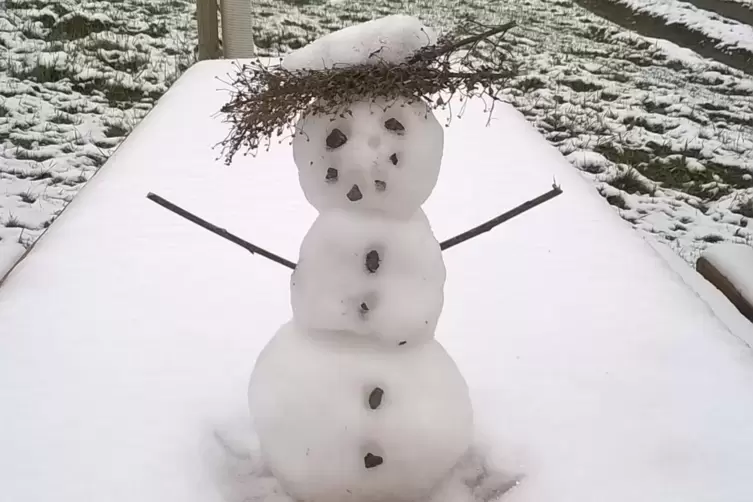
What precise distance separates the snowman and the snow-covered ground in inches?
83.0

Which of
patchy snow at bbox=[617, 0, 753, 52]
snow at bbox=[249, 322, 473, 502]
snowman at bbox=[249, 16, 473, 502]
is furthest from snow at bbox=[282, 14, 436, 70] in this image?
patchy snow at bbox=[617, 0, 753, 52]

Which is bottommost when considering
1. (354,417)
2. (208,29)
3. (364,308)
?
(208,29)

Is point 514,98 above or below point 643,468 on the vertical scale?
below

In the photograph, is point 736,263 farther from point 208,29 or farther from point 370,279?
point 208,29

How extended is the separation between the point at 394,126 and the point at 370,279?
0.69 feet

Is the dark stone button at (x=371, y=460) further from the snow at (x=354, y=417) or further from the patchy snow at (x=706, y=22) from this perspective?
the patchy snow at (x=706, y=22)

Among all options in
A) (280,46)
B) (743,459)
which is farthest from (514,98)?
(743,459)

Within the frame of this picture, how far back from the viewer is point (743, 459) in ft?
3.97

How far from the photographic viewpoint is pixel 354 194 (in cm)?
98

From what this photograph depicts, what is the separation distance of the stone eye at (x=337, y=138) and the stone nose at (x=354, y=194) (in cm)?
6

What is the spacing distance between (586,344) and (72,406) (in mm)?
1020

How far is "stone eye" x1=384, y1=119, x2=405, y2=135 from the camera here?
98 cm

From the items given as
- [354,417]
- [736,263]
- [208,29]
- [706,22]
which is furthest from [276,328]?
[706,22]

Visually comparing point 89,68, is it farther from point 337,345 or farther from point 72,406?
point 337,345
